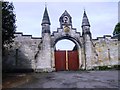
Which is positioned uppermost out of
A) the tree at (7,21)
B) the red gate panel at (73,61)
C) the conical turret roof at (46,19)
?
the conical turret roof at (46,19)

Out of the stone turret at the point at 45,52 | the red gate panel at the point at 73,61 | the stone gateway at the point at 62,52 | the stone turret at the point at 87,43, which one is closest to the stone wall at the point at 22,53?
the stone gateway at the point at 62,52

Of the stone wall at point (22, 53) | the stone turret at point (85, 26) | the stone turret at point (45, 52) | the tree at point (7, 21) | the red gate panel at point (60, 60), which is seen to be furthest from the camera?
the stone turret at point (85, 26)

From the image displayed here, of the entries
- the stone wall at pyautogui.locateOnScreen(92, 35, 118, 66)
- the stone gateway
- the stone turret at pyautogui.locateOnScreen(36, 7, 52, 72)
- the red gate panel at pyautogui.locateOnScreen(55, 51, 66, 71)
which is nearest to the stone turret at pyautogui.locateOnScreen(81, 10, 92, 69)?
the stone gateway

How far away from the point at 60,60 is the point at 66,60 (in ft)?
2.56

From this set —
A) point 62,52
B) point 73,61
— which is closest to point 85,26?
point 62,52

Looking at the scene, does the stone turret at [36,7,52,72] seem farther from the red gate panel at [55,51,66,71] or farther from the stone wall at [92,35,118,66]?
the stone wall at [92,35,118,66]

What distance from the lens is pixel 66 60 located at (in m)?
30.2

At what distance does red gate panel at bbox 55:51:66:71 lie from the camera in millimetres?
29844

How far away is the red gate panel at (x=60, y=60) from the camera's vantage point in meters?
29.8

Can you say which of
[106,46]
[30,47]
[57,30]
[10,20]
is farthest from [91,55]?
[10,20]

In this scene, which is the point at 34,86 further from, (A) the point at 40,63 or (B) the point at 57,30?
(B) the point at 57,30

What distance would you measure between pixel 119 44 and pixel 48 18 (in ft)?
31.4

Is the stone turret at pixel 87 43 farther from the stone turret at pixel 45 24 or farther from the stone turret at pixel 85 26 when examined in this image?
the stone turret at pixel 45 24

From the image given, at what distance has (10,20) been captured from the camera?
786 inches
